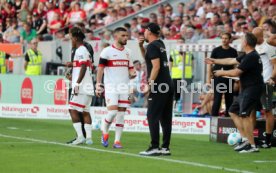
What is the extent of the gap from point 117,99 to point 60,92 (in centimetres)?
979

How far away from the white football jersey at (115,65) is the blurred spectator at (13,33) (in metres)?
17.1

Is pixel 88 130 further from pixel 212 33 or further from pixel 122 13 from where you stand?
pixel 122 13

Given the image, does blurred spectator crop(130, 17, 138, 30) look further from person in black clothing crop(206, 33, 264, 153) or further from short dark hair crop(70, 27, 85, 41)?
person in black clothing crop(206, 33, 264, 153)

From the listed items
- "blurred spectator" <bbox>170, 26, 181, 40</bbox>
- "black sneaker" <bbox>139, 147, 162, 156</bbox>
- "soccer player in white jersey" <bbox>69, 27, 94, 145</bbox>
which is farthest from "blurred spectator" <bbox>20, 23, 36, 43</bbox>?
"black sneaker" <bbox>139, 147, 162, 156</bbox>

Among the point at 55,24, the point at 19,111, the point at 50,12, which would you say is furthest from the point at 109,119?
the point at 50,12

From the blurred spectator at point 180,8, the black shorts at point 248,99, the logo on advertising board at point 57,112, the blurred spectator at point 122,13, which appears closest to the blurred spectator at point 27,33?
the blurred spectator at point 122,13

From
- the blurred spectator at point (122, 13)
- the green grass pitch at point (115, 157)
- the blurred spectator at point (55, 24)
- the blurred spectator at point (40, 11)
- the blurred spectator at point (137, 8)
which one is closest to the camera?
the green grass pitch at point (115, 157)

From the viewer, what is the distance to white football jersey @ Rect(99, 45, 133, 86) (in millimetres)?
15859

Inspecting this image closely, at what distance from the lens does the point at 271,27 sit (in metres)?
Answer: 16.8

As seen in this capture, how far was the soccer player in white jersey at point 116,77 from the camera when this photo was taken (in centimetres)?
1583

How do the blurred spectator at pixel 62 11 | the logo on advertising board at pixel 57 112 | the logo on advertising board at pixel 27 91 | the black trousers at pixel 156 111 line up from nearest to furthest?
the black trousers at pixel 156 111, the logo on advertising board at pixel 57 112, the logo on advertising board at pixel 27 91, the blurred spectator at pixel 62 11

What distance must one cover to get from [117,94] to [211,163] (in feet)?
10.5

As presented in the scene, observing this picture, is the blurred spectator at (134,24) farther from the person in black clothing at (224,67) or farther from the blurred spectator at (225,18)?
the person in black clothing at (224,67)

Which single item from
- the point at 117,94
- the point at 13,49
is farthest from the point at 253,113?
the point at 13,49
